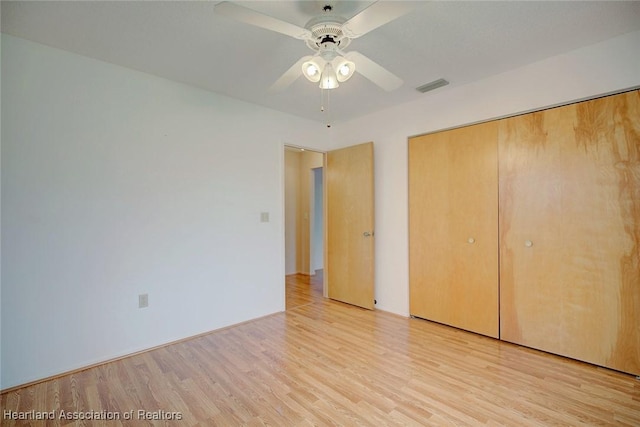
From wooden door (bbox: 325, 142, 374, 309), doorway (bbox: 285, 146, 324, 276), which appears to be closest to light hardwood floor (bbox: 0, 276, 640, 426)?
wooden door (bbox: 325, 142, 374, 309)

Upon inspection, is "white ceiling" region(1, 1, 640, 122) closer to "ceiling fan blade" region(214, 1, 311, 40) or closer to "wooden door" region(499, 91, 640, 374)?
"ceiling fan blade" region(214, 1, 311, 40)

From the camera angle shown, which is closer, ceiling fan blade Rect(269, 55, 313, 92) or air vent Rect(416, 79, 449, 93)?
ceiling fan blade Rect(269, 55, 313, 92)

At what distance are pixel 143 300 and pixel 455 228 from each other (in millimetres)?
2983

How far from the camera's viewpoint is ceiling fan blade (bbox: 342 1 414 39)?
129 centimetres

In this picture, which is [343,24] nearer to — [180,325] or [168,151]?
[168,151]

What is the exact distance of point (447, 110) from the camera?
117 inches

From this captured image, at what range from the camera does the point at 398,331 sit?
9.52ft

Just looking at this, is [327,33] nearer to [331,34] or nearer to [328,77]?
[331,34]

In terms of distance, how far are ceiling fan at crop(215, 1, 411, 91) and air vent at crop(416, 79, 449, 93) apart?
109cm

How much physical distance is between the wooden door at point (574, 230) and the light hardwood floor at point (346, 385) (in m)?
0.23

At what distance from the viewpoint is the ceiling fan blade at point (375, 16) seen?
129cm

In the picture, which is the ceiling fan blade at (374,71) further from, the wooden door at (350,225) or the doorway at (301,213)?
the doorway at (301,213)

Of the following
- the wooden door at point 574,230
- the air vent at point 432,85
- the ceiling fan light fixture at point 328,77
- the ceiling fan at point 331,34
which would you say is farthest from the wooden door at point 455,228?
the ceiling fan light fixture at point 328,77

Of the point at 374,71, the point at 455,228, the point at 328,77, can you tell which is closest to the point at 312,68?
the point at 328,77
